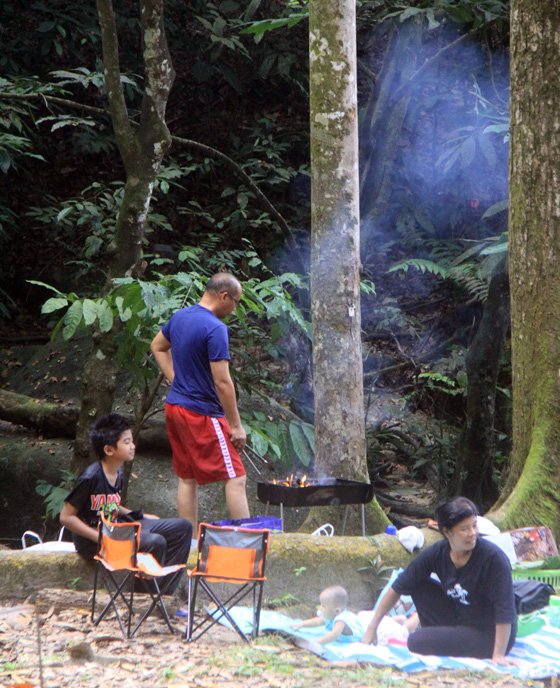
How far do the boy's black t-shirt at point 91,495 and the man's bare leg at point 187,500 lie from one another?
643 mm

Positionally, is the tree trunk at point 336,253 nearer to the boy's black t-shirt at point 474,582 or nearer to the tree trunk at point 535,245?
the tree trunk at point 535,245

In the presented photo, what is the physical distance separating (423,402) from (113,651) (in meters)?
6.82

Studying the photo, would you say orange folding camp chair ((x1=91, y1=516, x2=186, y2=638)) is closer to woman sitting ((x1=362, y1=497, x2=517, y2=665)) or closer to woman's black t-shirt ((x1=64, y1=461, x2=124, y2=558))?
woman's black t-shirt ((x1=64, y1=461, x2=124, y2=558))

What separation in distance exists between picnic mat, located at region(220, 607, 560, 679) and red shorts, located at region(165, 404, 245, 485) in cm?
94

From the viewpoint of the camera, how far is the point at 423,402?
9438 mm

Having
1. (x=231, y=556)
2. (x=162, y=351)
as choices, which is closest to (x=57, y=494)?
(x=162, y=351)

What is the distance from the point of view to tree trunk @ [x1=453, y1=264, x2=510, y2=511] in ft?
22.9

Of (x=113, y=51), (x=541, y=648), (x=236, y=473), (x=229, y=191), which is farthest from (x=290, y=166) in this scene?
(x=541, y=648)

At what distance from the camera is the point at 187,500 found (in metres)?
4.41

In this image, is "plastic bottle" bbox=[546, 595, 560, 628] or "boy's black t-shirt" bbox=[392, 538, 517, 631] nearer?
"boy's black t-shirt" bbox=[392, 538, 517, 631]

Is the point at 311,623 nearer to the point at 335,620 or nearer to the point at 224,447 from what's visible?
the point at 335,620

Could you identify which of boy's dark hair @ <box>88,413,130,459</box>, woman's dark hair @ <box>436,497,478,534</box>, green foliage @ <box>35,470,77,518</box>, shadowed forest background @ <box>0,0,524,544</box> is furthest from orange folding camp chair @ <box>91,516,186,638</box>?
shadowed forest background @ <box>0,0,524,544</box>

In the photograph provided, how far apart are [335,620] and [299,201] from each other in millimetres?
7046

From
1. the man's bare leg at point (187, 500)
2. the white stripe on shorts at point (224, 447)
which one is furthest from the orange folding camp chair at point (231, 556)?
the man's bare leg at point (187, 500)
